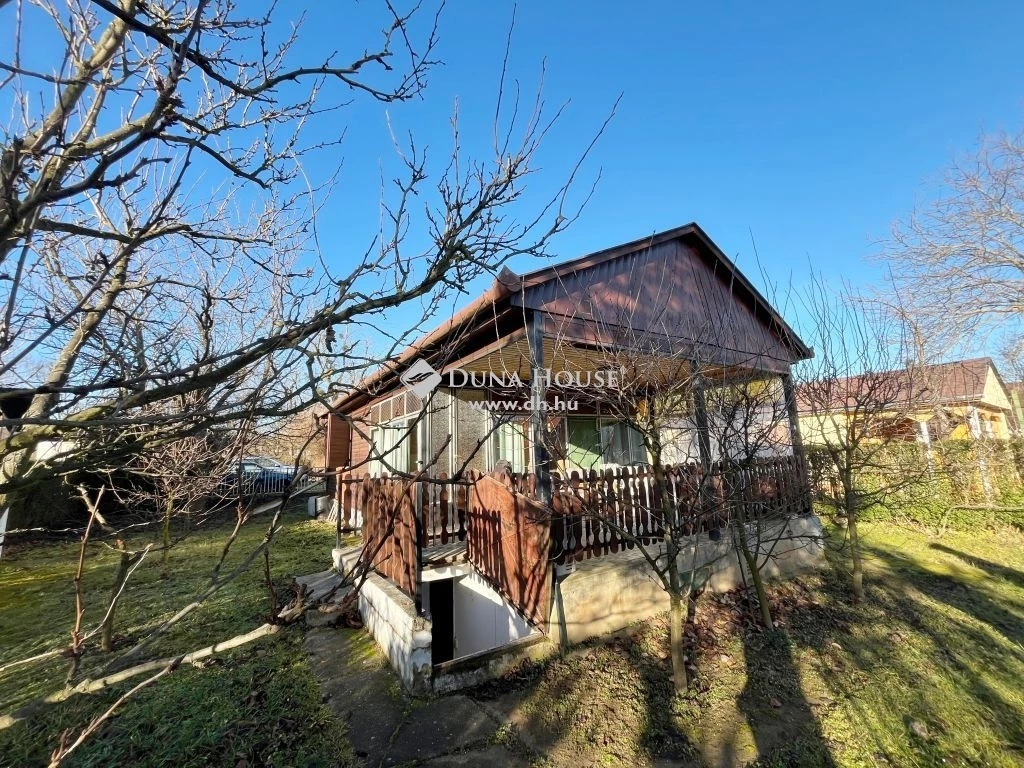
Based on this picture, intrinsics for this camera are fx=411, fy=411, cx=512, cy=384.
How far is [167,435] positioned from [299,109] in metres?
2.06

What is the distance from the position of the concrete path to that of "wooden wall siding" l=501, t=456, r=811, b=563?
1.52 metres

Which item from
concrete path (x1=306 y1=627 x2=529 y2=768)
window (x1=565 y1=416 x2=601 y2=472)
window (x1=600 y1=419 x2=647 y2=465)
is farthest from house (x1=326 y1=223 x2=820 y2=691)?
window (x1=600 y1=419 x2=647 y2=465)

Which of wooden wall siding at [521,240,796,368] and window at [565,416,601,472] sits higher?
wooden wall siding at [521,240,796,368]

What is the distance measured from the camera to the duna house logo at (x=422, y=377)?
167 centimetres

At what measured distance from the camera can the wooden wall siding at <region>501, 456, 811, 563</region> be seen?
4059 mm

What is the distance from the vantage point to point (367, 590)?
4.75m

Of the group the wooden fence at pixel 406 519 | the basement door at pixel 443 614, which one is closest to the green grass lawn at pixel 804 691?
the wooden fence at pixel 406 519

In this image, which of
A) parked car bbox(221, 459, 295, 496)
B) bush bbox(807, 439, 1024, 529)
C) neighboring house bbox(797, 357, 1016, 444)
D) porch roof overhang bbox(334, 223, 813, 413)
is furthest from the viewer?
bush bbox(807, 439, 1024, 529)

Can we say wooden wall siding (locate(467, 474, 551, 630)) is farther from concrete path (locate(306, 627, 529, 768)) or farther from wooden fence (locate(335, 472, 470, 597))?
concrete path (locate(306, 627, 529, 768))

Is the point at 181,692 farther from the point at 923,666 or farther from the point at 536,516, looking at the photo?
the point at 923,666

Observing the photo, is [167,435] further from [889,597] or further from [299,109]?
[889,597]

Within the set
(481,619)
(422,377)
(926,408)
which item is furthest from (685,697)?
(926,408)

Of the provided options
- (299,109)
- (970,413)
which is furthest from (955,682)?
(970,413)

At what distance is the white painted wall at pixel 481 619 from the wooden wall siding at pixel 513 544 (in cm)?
34
